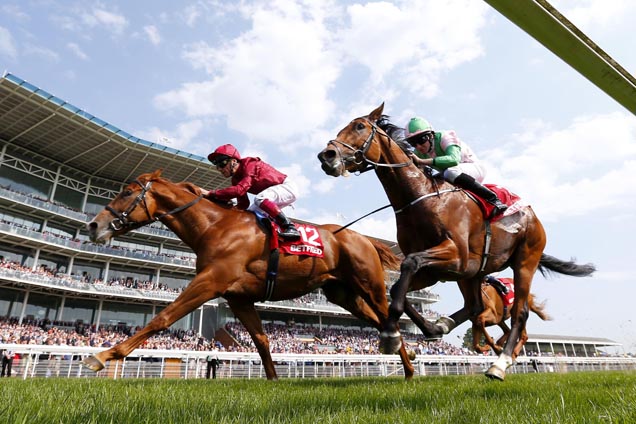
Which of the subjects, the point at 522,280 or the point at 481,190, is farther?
the point at 522,280

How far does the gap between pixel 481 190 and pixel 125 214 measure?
4368mm

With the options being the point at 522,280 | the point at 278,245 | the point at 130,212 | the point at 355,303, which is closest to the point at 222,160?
the point at 130,212

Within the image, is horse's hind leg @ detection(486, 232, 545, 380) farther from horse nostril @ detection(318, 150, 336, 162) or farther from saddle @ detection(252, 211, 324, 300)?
horse nostril @ detection(318, 150, 336, 162)

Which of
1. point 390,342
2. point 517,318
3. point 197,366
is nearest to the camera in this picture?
point 390,342

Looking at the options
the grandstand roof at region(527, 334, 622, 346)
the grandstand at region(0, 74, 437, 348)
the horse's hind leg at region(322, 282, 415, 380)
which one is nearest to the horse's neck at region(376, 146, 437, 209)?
the horse's hind leg at region(322, 282, 415, 380)

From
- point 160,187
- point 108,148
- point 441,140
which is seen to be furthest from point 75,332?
point 441,140

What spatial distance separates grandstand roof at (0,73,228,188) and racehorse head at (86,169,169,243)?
27623mm

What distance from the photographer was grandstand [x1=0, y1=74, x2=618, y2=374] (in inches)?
1275

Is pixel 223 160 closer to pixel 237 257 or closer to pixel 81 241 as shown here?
pixel 237 257

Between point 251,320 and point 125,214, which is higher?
point 125,214

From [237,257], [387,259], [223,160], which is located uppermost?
[223,160]

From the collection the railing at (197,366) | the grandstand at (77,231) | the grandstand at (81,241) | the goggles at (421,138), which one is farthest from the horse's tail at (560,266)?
the grandstand at (77,231)

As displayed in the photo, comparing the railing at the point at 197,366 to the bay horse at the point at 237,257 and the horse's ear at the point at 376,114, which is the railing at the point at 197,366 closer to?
the bay horse at the point at 237,257

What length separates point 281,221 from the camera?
5770 millimetres
